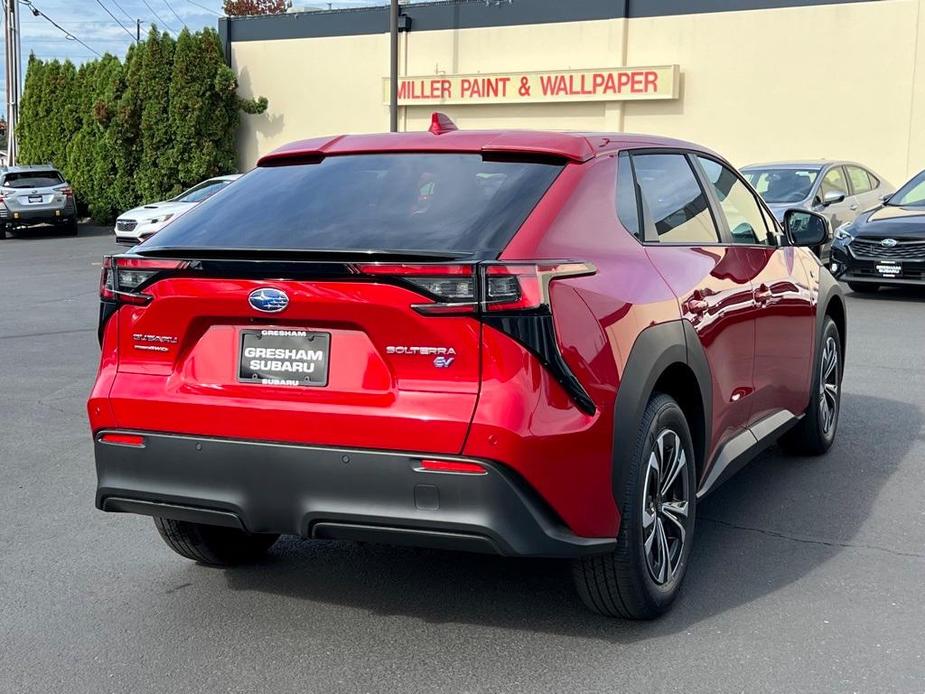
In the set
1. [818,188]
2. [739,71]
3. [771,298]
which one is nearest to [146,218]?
[739,71]

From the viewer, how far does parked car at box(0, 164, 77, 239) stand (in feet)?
90.8

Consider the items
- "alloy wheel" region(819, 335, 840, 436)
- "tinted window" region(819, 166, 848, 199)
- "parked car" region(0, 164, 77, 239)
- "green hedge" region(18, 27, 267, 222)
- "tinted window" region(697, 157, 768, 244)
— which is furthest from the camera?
"green hedge" region(18, 27, 267, 222)

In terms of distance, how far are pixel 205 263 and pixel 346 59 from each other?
26.8 metres

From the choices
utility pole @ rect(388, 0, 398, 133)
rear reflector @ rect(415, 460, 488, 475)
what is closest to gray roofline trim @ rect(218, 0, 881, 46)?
utility pole @ rect(388, 0, 398, 133)

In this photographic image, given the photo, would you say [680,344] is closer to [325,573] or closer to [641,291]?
[641,291]

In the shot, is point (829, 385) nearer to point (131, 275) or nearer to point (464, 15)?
point (131, 275)

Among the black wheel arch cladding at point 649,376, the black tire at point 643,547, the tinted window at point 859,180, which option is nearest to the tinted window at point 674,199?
the black wheel arch cladding at point 649,376

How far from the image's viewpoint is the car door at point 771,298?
17.0 feet

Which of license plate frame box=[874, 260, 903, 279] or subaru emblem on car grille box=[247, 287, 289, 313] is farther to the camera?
license plate frame box=[874, 260, 903, 279]

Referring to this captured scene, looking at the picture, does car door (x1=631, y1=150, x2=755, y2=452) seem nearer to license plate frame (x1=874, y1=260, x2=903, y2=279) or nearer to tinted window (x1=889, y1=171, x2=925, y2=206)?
license plate frame (x1=874, y1=260, x2=903, y2=279)

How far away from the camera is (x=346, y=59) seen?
29.5 metres

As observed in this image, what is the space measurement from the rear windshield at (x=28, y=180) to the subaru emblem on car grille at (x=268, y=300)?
26707 mm

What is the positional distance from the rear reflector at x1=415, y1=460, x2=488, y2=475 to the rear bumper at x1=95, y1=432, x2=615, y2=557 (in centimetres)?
1

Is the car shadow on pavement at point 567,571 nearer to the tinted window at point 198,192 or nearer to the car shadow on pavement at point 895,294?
the car shadow on pavement at point 895,294
